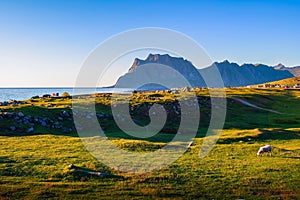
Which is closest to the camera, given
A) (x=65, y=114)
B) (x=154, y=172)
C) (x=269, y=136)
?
(x=154, y=172)

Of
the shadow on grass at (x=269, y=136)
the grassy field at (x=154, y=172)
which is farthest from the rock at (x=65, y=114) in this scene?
the shadow on grass at (x=269, y=136)

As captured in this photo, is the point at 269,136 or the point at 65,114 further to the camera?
the point at 65,114

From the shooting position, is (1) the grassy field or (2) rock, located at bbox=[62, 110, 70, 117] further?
(2) rock, located at bbox=[62, 110, 70, 117]

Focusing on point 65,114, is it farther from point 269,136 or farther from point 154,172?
point 269,136

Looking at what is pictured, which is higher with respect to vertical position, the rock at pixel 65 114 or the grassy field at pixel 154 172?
the rock at pixel 65 114

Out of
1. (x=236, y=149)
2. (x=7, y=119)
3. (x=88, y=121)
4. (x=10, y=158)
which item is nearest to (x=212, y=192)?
(x=236, y=149)

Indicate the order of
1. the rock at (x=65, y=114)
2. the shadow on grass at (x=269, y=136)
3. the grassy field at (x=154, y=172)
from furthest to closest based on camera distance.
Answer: the rock at (x=65, y=114), the shadow on grass at (x=269, y=136), the grassy field at (x=154, y=172)

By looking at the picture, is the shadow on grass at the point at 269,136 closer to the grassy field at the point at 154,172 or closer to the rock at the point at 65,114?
the grassy field at the point at 154,172

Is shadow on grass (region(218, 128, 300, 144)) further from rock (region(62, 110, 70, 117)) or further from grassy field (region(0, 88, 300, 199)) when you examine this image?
rock (region(62, 110, 70, 117))

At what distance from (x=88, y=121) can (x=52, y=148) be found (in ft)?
58.6

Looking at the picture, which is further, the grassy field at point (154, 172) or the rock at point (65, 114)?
the rock at point (65, 114)

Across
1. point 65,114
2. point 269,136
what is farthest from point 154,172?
point 65,114

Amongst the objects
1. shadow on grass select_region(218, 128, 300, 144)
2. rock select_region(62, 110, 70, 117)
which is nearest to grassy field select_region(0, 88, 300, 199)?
shadow on grass select_region(218, 128, 300, 144)

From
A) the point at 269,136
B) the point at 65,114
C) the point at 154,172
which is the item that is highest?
the point at 65,114
